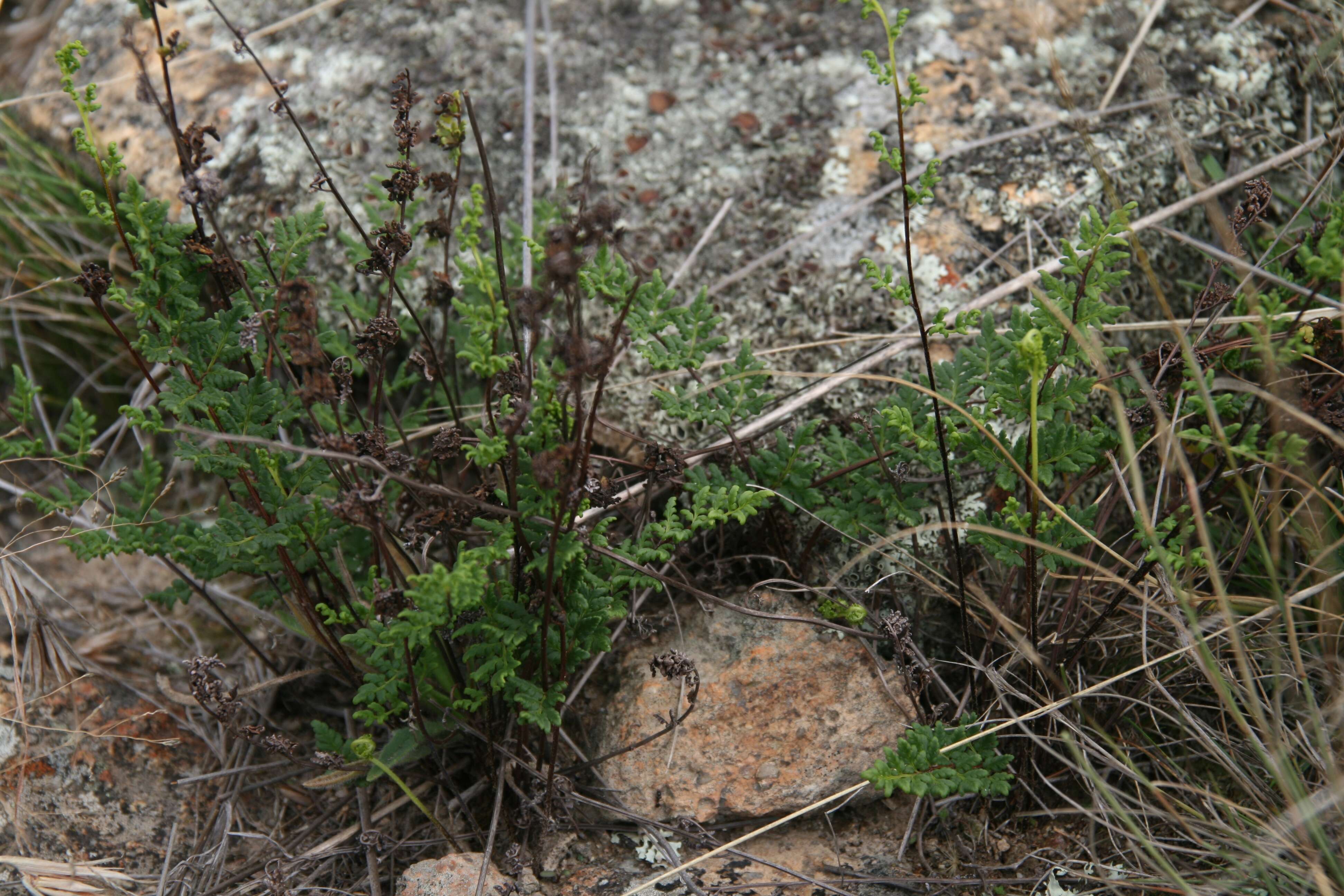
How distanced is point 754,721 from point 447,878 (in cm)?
83

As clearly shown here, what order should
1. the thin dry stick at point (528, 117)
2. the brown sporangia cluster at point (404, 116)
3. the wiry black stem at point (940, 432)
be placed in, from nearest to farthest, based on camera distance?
the wiry black stem at point (940, 432), the brown sporangia cluster at point (404, 116), the thin dry stick at point (528, 117)

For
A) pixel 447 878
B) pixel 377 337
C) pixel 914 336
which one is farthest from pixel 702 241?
pixel 447 878

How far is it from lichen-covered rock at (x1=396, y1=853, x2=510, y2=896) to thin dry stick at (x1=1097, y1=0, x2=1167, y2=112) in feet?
9.45

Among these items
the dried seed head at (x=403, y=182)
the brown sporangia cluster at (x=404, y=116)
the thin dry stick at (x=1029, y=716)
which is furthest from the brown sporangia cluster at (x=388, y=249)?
the thin dry stick at (x=1029, y=716)

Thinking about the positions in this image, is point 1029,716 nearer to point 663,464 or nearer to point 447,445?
point 663,464

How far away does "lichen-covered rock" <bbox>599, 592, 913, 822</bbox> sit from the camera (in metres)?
2.34

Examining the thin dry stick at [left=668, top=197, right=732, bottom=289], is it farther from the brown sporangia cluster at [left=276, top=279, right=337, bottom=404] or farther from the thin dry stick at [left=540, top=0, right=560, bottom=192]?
the brown sporangia cluster at [left=276, top=279, right=337, bottom=404]

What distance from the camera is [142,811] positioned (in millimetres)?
2521

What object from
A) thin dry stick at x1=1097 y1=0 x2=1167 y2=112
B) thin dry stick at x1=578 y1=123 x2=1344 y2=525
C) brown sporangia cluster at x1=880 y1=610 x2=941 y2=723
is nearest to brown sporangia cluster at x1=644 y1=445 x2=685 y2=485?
thin dry stick at x1=578 y1=123 x2=1344 y2=525

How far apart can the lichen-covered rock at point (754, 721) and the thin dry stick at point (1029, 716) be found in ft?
0.24

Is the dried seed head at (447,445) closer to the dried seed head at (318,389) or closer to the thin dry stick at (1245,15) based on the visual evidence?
the dried seed head at (318,389)

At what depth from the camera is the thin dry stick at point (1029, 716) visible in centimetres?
207

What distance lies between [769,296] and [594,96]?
106 centimetres

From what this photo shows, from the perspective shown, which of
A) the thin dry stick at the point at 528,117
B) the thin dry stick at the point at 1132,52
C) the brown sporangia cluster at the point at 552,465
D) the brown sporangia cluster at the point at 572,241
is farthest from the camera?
the thin dry stick at the point at 1132,52
